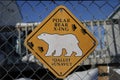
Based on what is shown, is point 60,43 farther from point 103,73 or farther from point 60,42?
point 103,73

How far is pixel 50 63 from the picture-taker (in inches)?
87.6

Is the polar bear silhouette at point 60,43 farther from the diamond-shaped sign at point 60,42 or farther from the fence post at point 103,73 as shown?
the fence post at point 103,73

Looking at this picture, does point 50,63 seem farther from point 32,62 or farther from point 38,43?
point 32,62

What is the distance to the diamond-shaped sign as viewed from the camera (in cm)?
222

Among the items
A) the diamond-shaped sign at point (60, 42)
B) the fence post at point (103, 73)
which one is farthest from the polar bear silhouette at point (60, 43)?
the fence post at point (103, 73)

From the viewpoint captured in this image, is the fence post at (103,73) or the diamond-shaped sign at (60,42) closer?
the diamond-shaped sign at (60,42)

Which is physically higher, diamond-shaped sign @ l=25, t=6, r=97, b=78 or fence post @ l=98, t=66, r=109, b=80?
diamond-shaped sign @ l=25, t=6, r=97, b=78

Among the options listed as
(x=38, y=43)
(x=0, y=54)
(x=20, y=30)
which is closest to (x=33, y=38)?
(x=38, y=43)

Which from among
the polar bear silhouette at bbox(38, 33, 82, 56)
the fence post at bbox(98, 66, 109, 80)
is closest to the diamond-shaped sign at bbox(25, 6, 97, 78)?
the polar bear silhouette at bbox(38, 33, 82, 56)

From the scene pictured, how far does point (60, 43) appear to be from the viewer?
2.25m

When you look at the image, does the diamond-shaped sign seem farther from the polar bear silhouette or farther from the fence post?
the fence post

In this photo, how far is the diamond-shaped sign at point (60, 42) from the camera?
7.28 ft

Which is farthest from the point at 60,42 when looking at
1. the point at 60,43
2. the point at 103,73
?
the point at 103,73

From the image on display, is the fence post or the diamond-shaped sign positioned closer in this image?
the diamond-shaped sign
